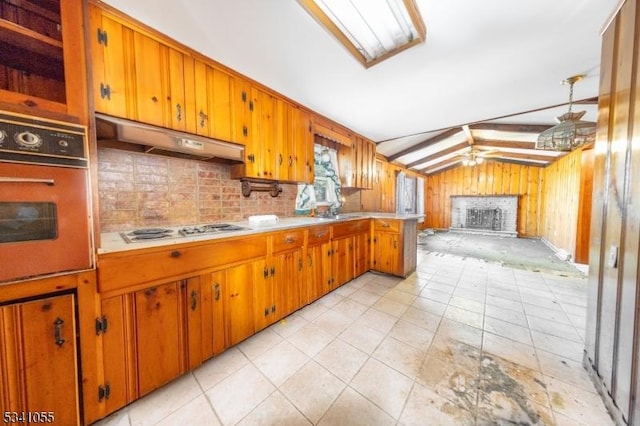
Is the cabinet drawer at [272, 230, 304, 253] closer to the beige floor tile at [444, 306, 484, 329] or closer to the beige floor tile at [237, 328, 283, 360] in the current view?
the beige floor tile at [237, 328, 283, 360]

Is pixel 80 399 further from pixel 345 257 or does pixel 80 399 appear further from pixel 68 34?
pixel 345 257

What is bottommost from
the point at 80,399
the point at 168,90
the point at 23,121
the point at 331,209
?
the point at 80,399

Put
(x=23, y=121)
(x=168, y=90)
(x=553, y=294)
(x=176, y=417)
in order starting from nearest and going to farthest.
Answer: (x=23, y=121), (x=176, y=417), (x=168, y=90), (x=553, y=294)

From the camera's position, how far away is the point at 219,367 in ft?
4.96

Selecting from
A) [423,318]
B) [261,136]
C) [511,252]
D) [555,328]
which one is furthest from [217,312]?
[511,252]

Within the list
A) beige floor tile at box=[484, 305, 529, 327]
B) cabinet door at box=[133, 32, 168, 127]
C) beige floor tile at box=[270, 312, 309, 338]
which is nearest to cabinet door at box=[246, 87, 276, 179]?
cabinet door at box=[133, 32, 168, 127]

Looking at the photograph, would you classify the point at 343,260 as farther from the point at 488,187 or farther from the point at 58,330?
the point at 488,187

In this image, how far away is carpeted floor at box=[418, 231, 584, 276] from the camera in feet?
12.5

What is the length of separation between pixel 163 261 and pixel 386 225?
9.18 feet

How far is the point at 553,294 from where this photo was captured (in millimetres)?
2699

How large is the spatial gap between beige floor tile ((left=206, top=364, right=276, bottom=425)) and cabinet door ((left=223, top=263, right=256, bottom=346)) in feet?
0.87

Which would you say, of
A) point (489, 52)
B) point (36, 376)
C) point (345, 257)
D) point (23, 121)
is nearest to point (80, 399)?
point (36, 376)

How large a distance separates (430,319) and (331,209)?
6.18ft

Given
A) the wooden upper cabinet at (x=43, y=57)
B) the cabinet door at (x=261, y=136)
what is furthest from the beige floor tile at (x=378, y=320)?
the wooden upper cabinet at (x=43, y=57)
